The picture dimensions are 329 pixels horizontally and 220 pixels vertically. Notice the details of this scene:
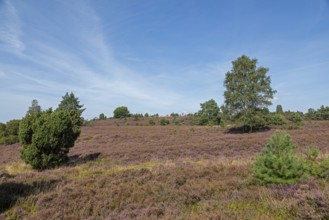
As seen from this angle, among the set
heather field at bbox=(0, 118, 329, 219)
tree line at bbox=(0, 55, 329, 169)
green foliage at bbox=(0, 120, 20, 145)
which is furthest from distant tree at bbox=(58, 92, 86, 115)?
heather field at bbox=(0, 118, 329, 219)

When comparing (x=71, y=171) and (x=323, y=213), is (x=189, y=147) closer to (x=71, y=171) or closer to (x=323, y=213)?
(x=71, y=171)

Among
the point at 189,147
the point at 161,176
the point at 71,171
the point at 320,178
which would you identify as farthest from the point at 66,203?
the point at 189,147

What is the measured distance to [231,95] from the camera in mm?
33500

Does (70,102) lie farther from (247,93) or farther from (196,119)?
(247,93)

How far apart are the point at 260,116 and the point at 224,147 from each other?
18.0 metres

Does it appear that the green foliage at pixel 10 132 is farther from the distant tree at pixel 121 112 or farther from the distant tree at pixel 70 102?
the distant tree at pixel 121 112

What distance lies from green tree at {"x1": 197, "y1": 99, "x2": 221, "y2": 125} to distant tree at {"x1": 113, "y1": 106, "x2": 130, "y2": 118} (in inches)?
1358

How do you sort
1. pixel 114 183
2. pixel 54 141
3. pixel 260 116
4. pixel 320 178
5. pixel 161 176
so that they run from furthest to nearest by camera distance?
pixel 260 116 < pixel 54 141 < pixel 161 176 < pixel 114 183 < pixel 320 178

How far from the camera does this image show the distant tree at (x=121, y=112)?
84.4 m

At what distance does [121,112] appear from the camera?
8525 centimetres

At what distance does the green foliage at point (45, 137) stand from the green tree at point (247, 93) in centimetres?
2416

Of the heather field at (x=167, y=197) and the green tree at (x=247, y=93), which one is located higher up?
the green tree at (x=247, y=93)

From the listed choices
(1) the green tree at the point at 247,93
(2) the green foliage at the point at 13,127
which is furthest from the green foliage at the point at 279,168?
(2) the green foliage at the point at 13,127

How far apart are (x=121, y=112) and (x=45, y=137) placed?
238ft
